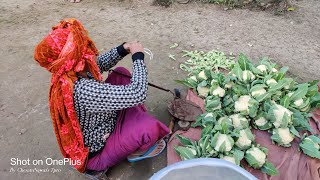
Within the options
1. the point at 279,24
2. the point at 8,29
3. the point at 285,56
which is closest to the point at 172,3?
the point at 279,24

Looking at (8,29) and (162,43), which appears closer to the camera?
(162,43)

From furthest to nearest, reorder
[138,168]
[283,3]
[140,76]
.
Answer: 1. [283,3]
2. [138,168]
3. [140,76]

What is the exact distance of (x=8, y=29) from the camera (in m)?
4.11

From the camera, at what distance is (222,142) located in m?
1.95

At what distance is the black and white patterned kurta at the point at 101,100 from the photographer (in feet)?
5.84

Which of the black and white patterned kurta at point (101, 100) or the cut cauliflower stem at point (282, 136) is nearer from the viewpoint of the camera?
the black and white patterned kurta at point (101, 100)

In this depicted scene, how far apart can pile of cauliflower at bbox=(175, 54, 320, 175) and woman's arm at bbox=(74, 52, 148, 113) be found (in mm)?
478

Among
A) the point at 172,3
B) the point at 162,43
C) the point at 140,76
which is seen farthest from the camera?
the point at 172,3

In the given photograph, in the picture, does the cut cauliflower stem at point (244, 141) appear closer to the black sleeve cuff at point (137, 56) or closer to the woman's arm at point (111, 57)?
the black sleeve cuff at point (137, 56)

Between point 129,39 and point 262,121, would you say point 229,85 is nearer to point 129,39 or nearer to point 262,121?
point 262,121

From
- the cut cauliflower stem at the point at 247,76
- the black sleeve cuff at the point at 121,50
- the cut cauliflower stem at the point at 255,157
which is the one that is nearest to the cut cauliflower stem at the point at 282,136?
the cut cauliflower stem at the point at 255,157

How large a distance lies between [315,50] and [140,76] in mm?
2405

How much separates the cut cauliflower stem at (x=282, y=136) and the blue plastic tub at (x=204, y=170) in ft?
2.91

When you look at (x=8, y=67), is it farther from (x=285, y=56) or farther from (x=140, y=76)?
(x=285, y=56)
